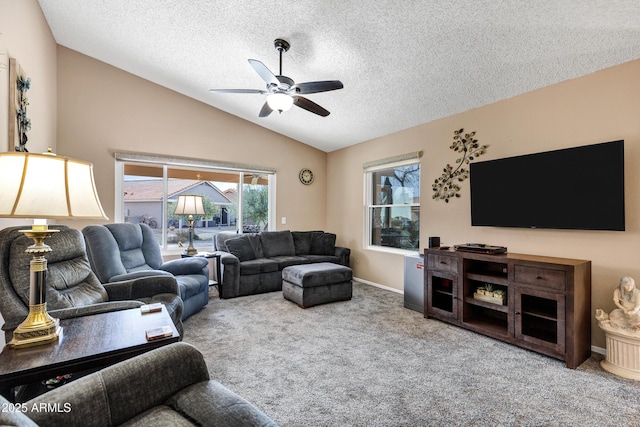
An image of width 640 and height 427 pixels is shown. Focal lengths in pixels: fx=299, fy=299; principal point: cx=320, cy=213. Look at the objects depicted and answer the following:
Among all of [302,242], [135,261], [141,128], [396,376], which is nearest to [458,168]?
[396,376]

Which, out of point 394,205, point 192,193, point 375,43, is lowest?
point 394,205

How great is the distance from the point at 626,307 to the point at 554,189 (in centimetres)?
108

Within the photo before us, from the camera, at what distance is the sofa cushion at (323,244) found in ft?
17.8

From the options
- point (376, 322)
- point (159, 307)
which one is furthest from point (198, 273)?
point (376, 322)

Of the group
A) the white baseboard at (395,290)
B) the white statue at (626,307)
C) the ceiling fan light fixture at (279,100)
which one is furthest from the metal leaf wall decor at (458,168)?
the ceiling fan light fixture at (279,100)

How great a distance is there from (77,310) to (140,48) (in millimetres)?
3250

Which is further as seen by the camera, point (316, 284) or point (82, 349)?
point (316, 284)

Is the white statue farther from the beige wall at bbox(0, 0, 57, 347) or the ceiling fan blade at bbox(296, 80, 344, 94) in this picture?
the beige wall at bbox(0, 0, 57, 347)

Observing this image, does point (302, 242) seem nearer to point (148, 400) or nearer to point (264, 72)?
point (264, 72)

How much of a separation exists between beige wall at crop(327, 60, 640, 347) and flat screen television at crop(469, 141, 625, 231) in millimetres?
154

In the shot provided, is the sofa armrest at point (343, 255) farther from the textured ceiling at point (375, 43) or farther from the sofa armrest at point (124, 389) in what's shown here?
the sofa armrest at point (124, 389)

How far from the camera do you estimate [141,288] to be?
8.27ft

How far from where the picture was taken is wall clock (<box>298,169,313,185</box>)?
592cm

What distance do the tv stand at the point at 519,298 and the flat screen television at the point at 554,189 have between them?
1.31 ft
